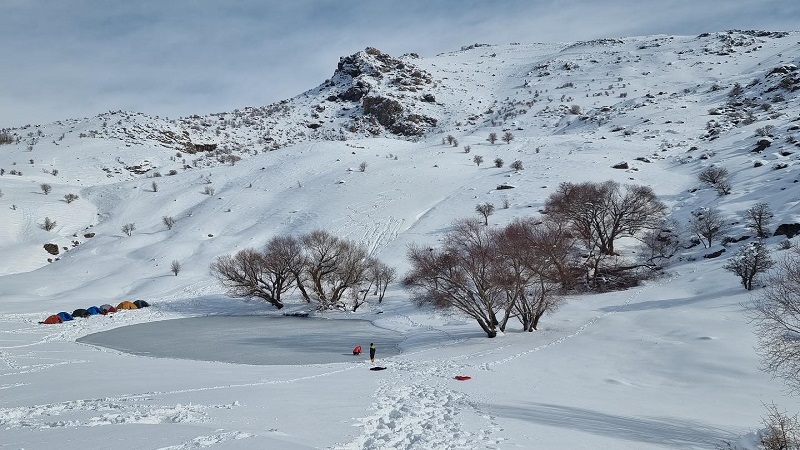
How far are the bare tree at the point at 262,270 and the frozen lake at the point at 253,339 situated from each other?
4910 millimetres

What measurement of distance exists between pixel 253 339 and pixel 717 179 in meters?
52.3

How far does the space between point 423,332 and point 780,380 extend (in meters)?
19.5

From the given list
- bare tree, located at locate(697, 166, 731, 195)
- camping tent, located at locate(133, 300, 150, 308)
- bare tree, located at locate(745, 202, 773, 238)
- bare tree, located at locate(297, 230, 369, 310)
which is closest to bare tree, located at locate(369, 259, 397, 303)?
bare tree, located at locate(297, 230, 369, 310)

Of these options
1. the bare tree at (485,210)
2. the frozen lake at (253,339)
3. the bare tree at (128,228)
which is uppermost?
the bare tree at (128,228)

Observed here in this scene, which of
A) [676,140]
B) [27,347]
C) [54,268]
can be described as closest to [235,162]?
[54,268]

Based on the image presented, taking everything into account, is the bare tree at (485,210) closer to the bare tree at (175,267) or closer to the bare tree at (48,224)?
the bare tree at (175,267)

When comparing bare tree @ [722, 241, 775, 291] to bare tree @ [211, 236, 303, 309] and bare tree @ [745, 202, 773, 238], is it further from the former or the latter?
bare tree @ [211, 236, 303, 309]

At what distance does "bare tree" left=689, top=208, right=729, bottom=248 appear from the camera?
37594 mm

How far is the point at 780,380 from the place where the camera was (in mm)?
15133

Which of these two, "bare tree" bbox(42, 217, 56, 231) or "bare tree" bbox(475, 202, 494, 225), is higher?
"bare tree" bbox(42, 217, 56, 231)

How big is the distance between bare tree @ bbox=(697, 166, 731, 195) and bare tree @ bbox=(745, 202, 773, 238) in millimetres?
10577

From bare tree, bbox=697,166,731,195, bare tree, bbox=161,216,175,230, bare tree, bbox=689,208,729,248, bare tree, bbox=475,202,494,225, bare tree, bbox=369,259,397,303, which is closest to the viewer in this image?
bare tree, bbox=689,208,729,248

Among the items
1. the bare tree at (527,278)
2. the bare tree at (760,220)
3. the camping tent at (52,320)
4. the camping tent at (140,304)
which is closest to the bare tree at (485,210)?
the bare tree at (527,278)

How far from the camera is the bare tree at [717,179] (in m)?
46.8
